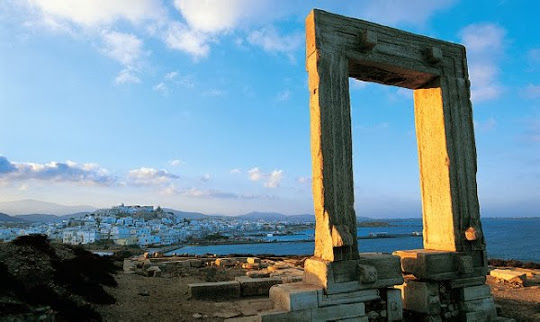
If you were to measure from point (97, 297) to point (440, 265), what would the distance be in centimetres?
750

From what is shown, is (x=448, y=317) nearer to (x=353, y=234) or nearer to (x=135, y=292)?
(x=353, y=234)

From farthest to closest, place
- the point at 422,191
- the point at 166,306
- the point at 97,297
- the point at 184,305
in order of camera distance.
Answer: the point at 184,305 < the point at 166,306 < the point at 97,297 < the point at 422,191

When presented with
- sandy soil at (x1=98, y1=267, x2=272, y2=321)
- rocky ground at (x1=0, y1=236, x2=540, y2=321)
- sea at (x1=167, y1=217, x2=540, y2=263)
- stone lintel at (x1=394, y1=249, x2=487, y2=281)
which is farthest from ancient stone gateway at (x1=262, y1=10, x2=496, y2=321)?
sea at (x1=167, y1=217, x2=540, y2=263)

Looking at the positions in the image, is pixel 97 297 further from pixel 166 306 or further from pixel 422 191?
pixel 422 191

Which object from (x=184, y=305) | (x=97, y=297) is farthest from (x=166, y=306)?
(x=97, y=297)

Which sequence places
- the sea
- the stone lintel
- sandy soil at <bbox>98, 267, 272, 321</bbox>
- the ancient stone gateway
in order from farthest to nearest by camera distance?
the sea < sandy soil at <bbox>98, 267, 272, 321</bbox> < the stone lintel < the ancient stone gateway

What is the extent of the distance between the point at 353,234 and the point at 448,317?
264cm

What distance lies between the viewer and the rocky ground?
612cm

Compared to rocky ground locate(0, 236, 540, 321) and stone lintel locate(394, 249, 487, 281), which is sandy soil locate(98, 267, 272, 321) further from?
stone lintel locate(394, 249, 487, 281)

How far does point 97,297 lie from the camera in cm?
843

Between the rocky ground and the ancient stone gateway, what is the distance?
2164 millimetres

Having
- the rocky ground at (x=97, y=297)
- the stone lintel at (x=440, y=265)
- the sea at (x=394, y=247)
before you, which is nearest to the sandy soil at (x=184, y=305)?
the rocky ground at (x=97, y=297)

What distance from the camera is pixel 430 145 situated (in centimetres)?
766

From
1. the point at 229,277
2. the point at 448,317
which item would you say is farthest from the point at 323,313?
the point at 229,277
